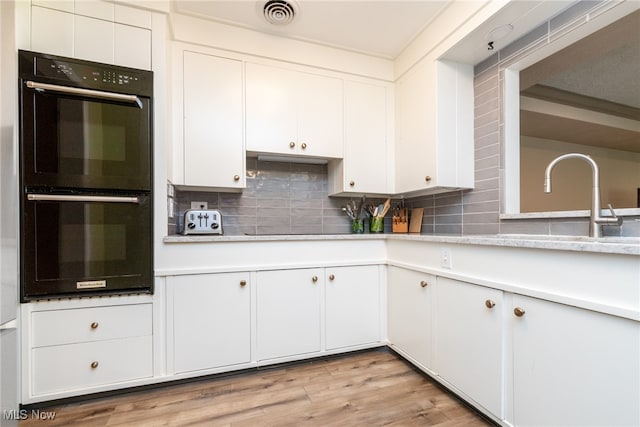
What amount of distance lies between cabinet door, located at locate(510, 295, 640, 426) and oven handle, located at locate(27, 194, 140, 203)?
2076 millimetres

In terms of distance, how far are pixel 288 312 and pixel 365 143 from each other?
1.53m

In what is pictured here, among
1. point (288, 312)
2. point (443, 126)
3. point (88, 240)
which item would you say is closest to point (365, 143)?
point (443, 126)

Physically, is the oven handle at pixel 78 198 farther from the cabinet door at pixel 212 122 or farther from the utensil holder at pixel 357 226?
the utensil holder at pixel 357 226

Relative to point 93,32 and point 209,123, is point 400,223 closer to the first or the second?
point 209,123

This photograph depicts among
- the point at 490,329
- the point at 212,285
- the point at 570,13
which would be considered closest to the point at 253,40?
the point at 212,285

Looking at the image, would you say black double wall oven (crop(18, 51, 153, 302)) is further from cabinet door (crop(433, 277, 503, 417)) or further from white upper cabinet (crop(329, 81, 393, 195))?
cabinet door (crop(433, 277, 503, 417))

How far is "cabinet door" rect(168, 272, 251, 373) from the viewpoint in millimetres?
1724

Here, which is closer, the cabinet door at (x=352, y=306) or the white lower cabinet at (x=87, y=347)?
the white lower cabinet at (x=87, y=347)

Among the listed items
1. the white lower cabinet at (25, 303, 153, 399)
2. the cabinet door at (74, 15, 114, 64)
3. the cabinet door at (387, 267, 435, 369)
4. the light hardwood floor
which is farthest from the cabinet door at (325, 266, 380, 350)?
the cabinet door at (74, 15, 114, 64)

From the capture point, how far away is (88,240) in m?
1.59

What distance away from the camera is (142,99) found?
170 centimetres

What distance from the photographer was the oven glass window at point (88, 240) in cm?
152

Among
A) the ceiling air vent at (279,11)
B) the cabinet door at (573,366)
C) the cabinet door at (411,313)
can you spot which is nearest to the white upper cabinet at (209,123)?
the ceiling air vent at (279,11)

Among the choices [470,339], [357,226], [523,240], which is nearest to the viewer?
[523,240]
